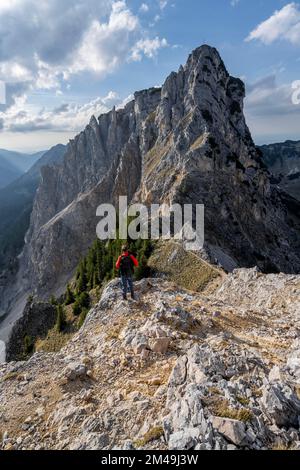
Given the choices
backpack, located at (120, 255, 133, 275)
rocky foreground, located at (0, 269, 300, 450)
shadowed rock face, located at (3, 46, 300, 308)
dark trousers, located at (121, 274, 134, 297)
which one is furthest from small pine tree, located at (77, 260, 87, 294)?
rocky foreground, located at (0, 269, 300, 450)

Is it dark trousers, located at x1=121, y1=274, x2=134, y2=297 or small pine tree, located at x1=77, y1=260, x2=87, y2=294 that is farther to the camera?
small pine tree, located at x1=77, y1=260, x2=87, y2=294

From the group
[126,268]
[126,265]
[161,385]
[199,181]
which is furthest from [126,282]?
[199,181]

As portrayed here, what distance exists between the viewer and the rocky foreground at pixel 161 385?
10.0m

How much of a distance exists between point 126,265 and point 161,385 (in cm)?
1013

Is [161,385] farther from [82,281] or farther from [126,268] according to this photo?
[82,281]

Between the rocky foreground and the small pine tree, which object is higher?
the rocky foreground

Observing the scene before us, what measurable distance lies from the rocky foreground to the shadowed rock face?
37073mm

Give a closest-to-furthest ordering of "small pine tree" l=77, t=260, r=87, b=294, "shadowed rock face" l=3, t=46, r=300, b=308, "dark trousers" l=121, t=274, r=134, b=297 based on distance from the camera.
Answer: "dark trousers" l=121, t=274, r=134, b=297, "small pine tree" l=77, t=260, r=87, b=294, "shadowed rock face" l=3, t=46, r=300, b=308

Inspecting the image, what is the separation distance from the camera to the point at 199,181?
282 ft

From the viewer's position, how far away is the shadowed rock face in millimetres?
82062

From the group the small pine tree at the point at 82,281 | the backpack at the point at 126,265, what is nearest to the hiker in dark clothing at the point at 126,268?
the backpack at the point at 126,265

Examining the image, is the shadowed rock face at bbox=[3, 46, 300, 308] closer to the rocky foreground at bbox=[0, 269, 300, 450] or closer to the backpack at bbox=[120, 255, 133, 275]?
the backpack at bbox=[120, 255, 133, 275]
